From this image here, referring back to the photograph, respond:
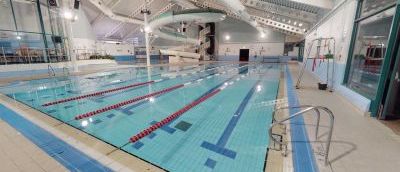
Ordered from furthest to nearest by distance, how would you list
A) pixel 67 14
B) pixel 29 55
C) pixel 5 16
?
pixel 5 16 → pixel 29 55 → pixel 67 14

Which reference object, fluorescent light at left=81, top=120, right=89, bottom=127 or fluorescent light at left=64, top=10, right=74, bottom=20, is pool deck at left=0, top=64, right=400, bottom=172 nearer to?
fluorescent light at left=81, top=120, right=89, bottom=127

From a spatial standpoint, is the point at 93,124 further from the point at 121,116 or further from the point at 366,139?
the point at 366,139

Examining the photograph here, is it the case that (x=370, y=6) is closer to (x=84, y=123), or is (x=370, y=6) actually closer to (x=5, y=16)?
(x=84, y=123)

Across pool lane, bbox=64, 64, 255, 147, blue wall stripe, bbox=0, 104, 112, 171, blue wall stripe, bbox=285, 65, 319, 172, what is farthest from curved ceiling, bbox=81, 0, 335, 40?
blue wall stripe, bbox=0, 104, 112, 171

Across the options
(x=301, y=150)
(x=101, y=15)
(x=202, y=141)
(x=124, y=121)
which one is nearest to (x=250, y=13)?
(x=124, y=121)

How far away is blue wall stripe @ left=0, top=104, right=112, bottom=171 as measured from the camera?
1.71 meters

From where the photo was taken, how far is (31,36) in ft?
37.7

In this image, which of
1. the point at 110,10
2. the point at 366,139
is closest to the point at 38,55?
the point at 110,10

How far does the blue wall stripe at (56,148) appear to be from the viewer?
1.71 m

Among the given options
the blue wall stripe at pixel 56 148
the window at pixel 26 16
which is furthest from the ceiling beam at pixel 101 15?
the blue wall stripe at pixel 56 148

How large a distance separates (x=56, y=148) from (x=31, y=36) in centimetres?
1376

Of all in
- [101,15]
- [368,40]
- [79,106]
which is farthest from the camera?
[101,15]

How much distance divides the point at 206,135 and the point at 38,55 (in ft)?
36.1

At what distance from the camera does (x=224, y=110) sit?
359 cm
